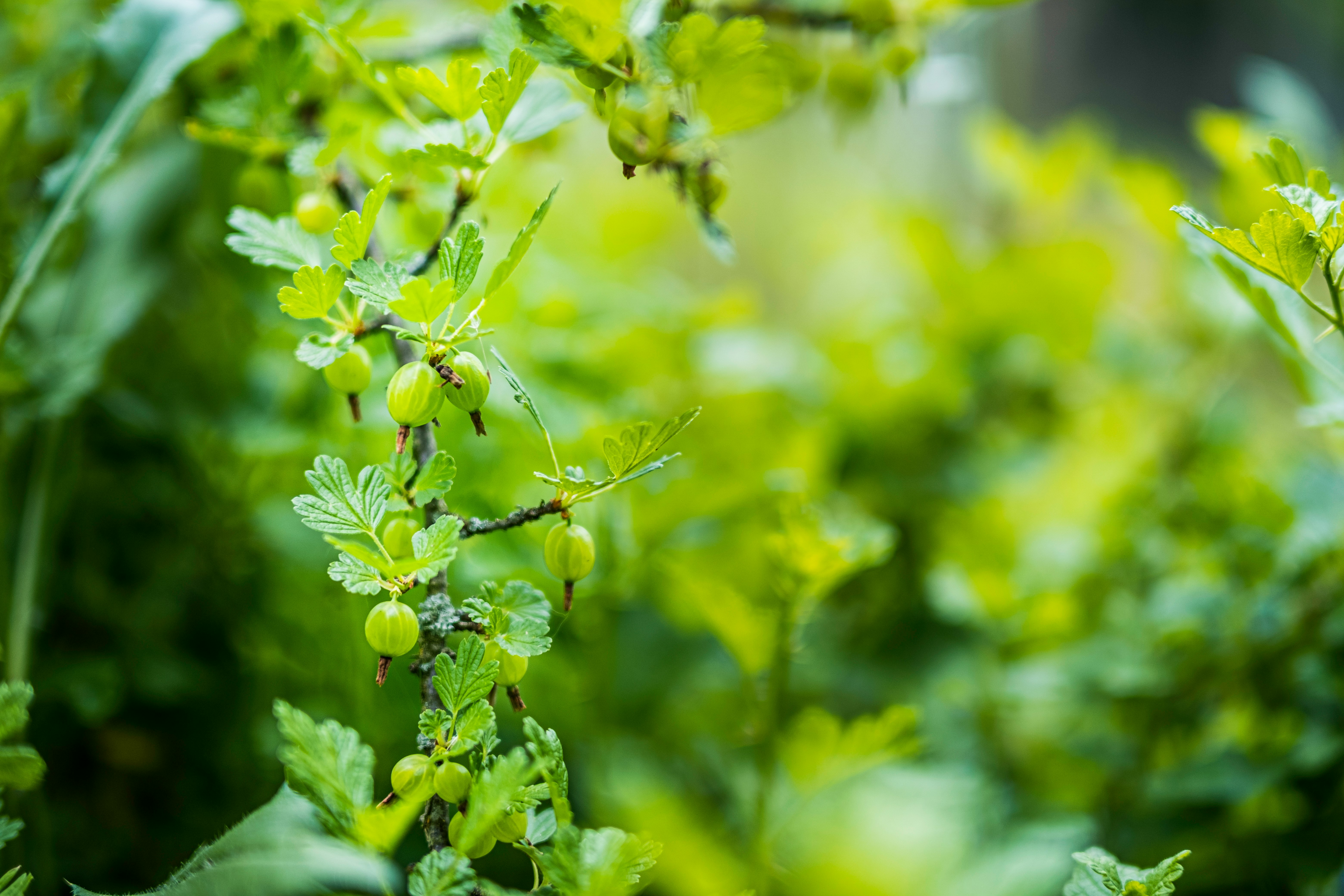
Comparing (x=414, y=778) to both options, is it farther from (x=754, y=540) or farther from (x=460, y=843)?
(x=754, y=540)

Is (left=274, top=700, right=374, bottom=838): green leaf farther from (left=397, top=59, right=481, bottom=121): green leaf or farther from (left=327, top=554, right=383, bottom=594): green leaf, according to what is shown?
(left=397, top=59, right=481, bottom=121): green leaf

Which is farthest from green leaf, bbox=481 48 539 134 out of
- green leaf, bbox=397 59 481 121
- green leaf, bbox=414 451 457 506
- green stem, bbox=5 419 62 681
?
green stem, bbox=5 419 62 681

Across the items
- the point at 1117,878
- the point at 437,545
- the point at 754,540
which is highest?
the point at 437,545

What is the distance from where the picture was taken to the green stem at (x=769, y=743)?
0.40m

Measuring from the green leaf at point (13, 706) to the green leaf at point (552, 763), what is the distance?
14 cm

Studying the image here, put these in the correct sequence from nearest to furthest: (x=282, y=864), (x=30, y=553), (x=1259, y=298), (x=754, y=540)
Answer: (x=282, y=864) < (x=1259, y=298) < (x=30, y=553) < (x=754, y=540)

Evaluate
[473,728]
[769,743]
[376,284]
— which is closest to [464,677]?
[473,728]

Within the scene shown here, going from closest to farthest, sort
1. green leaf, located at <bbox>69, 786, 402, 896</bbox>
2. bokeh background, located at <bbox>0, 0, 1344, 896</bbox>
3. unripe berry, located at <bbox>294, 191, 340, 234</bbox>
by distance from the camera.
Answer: green leaf, located at <bbox>69, 786, 402, 896</bbox>, unripe berry, located at <bbox>294, 191, 340, 234</bbox>, bokeh background, located at <bbox>0, 0, 1344, 896</bbox>

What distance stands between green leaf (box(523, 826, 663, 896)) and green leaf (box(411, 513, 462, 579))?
83 mm

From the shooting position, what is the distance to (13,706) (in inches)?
9.4

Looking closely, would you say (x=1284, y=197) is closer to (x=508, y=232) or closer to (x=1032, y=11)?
(x=508, y=232)

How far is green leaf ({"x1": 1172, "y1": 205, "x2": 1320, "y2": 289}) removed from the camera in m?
0.26

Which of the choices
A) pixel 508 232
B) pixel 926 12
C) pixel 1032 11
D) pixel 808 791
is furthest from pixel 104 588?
pixel 1032 11

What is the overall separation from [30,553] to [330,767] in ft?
1.01
